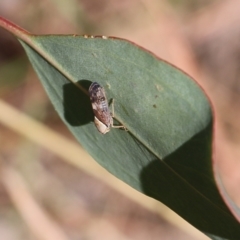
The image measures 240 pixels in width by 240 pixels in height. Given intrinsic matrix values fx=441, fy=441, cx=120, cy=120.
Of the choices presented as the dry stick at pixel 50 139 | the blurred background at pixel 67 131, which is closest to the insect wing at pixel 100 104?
the dry stick at pixel 50 139

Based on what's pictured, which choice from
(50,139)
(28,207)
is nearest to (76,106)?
(50,139)

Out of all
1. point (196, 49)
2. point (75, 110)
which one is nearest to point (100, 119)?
point (75, 110)

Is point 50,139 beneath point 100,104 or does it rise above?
beneath

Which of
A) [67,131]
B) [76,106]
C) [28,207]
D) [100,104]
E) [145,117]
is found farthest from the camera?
[67,131]

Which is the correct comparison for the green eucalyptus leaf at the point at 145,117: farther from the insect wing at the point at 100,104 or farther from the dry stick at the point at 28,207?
the dry stick at the point at 28,207

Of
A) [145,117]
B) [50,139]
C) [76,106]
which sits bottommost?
[50,139]

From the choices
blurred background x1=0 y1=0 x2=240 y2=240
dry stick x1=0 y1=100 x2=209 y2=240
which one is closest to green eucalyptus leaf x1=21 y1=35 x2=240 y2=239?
dry stick x1=0 y1=100 x2=209 y2=240

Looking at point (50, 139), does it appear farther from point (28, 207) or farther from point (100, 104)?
point (100, 104)

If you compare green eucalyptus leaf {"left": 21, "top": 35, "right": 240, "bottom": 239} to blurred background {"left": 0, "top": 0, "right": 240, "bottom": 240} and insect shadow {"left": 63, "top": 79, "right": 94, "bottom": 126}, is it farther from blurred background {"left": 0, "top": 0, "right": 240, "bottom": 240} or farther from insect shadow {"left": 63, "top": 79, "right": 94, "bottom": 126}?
blurred background {"left": 0, "top": 0, "right": 240, "bottom": 240}
